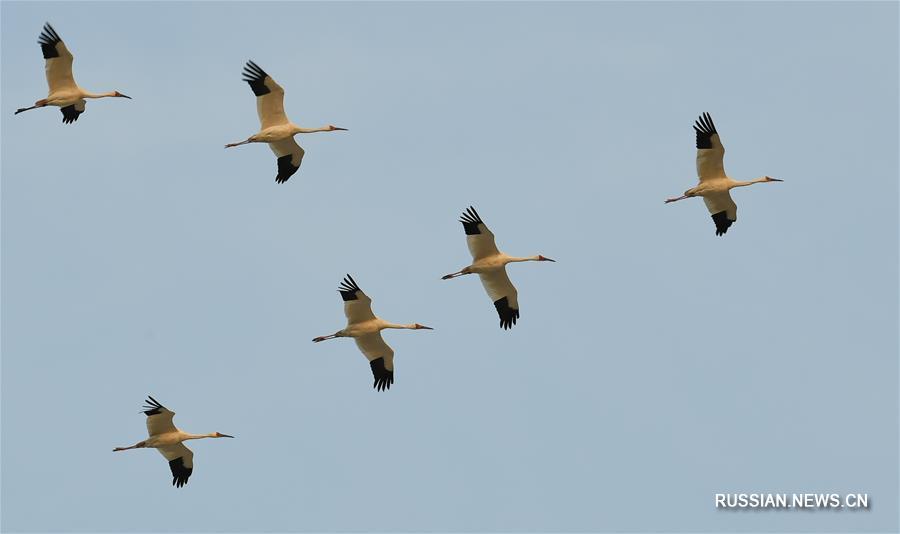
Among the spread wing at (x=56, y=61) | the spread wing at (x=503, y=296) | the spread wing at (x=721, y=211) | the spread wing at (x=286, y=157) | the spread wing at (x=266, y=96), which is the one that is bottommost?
the spread wing at (x=503, y=296)

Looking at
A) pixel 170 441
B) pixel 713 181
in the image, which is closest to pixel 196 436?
pixel 170 441

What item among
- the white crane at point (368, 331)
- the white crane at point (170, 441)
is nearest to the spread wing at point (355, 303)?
the white crane at point (368, 331)

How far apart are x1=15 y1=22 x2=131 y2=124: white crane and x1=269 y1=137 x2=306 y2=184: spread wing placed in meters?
4.34

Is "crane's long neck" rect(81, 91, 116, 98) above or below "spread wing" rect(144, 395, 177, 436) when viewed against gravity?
above

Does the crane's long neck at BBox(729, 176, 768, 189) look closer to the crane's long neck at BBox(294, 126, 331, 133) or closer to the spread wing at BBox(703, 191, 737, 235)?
the spread wing at BBox(703, 191, 737, 235)

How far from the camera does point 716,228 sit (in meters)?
30.1

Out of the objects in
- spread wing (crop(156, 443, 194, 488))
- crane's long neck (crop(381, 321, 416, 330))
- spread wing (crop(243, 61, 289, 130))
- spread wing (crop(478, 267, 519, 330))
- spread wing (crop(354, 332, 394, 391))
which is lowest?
spread wing (crop(156, 443, 194, 488))

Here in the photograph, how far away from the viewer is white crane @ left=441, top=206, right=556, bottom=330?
90.5 feet

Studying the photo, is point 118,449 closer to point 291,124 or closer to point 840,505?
point 291,124

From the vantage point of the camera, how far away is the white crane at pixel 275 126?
2897 cm

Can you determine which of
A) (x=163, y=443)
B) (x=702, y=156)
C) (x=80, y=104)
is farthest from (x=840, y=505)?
(x=80, y=104)

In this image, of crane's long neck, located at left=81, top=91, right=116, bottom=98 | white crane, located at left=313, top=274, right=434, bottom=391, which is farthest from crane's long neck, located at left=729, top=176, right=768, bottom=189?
crane's long neck, located at left=81, top=91, right=116, bottom=98

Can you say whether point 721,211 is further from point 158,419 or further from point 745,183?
point 158,419

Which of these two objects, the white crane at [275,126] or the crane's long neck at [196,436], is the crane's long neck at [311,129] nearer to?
the white crane at [275,126]
